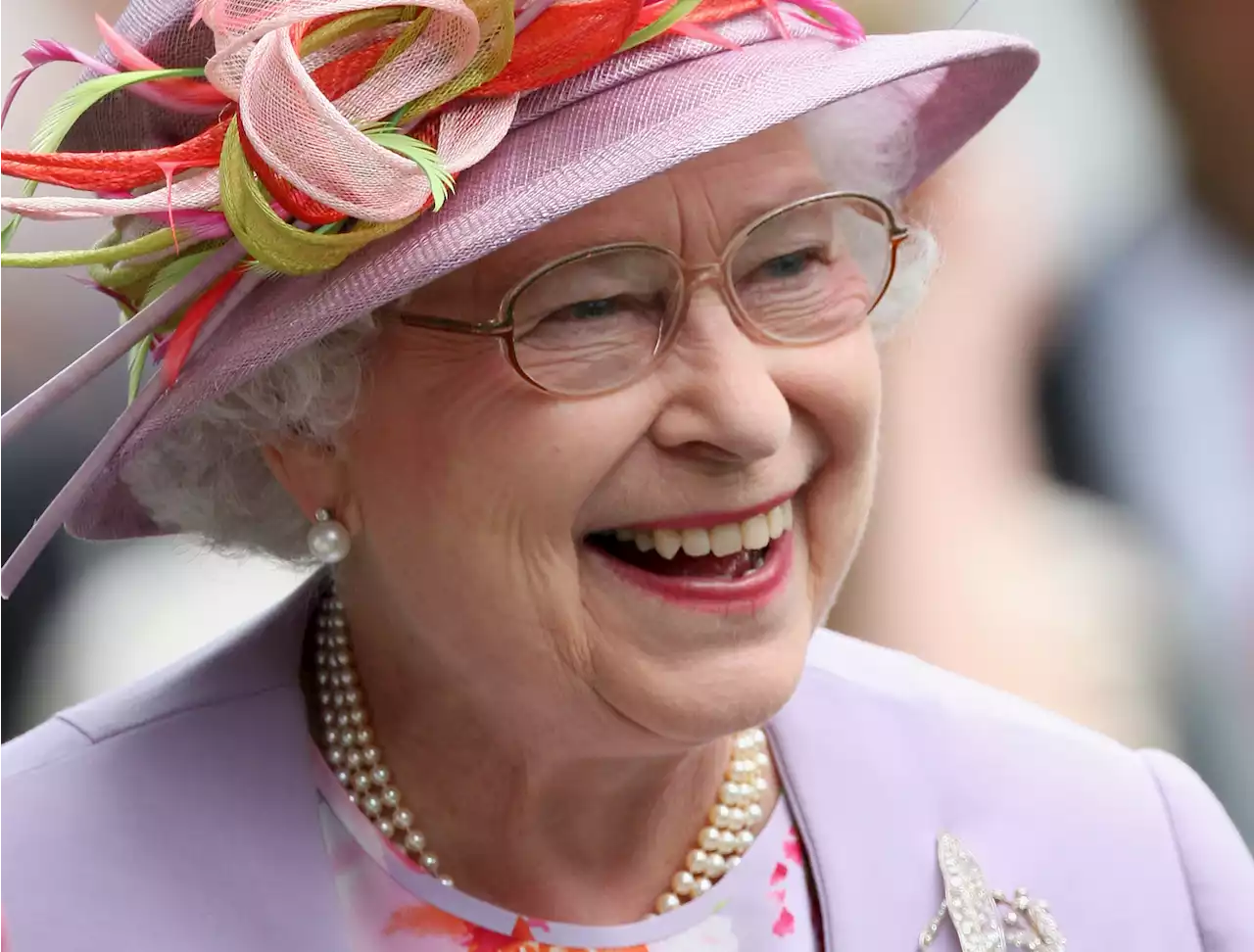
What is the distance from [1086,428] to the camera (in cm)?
212

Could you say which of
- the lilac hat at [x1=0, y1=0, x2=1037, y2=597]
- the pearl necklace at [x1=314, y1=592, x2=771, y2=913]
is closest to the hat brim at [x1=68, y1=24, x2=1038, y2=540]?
the lilac hat at [x1=0, y1=0, x2=1037, y2=597]

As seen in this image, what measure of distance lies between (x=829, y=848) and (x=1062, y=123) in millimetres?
1357

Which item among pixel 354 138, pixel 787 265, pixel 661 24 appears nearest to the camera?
pixel 354 138

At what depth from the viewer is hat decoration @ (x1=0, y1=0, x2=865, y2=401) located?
0.91 meters

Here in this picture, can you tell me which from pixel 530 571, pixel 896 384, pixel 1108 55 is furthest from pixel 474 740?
pixel 1108 55

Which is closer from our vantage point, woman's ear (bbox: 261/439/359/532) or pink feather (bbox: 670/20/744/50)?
pink feather (bbox: 670/20/744/50)

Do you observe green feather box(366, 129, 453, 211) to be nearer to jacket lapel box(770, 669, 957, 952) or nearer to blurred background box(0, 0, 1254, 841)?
jacket lapel box(770, 669, 957, 952)

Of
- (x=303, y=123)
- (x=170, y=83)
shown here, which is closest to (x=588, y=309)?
(x=303, y=123)

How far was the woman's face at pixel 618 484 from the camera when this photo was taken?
1016mm

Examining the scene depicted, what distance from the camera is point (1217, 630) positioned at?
211 centimetres

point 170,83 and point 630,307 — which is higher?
point 170,83

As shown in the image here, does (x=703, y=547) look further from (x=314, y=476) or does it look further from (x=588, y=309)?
(x=314, y=476)

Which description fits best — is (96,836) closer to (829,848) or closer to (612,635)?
(612,635)

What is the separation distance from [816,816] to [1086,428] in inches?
41.0
